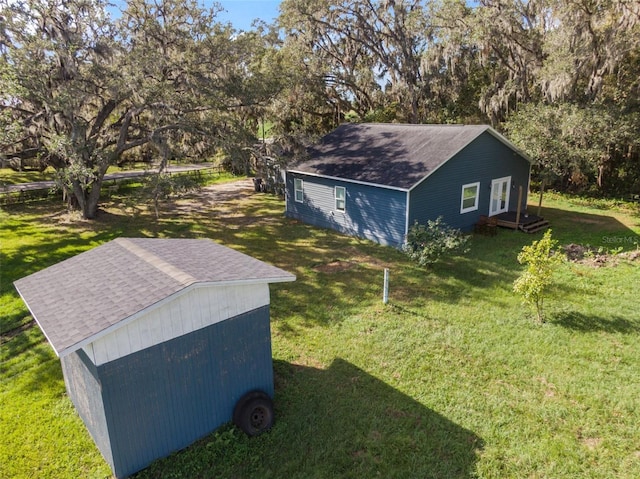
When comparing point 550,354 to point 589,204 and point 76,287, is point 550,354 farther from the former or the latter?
point 589,204

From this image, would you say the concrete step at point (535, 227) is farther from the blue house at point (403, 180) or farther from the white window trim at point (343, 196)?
the white window trim at point (343, 196)

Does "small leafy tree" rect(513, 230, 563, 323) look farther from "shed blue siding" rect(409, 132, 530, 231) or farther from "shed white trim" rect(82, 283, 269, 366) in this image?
"shed white trim" rect(82, 283, 269, 366)

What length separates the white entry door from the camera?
18594 millimetres

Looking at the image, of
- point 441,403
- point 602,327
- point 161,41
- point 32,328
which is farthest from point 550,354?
point 161,41

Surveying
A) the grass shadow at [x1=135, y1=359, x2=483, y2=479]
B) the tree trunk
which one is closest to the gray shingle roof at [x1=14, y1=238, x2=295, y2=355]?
the grass shadow at [x1=135, y1=359, x2=483, y2=479]

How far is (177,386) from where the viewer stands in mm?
6316

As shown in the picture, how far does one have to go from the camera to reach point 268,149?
19469mm

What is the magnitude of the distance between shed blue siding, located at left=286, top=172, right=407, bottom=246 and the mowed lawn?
5.80ft

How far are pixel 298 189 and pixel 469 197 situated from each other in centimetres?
761

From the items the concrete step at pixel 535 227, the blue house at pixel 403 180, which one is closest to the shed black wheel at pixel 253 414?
the blue house at pixel 403 180

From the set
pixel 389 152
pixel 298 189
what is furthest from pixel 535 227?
pixel 298 189

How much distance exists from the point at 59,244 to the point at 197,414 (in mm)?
13151

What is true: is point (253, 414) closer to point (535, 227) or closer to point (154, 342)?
point (154, 342)

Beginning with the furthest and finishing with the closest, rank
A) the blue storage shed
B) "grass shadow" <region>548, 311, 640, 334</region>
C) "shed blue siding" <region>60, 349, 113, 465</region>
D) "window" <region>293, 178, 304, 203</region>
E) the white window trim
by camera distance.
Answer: "window" <region>293, 178, 304, 203</region> < the white window trim < "grass shadow" <region>548, 311, 640, 334</region> < "shed blue siding" <region>60, 349, 113, 465</region> < the blue storage shed
